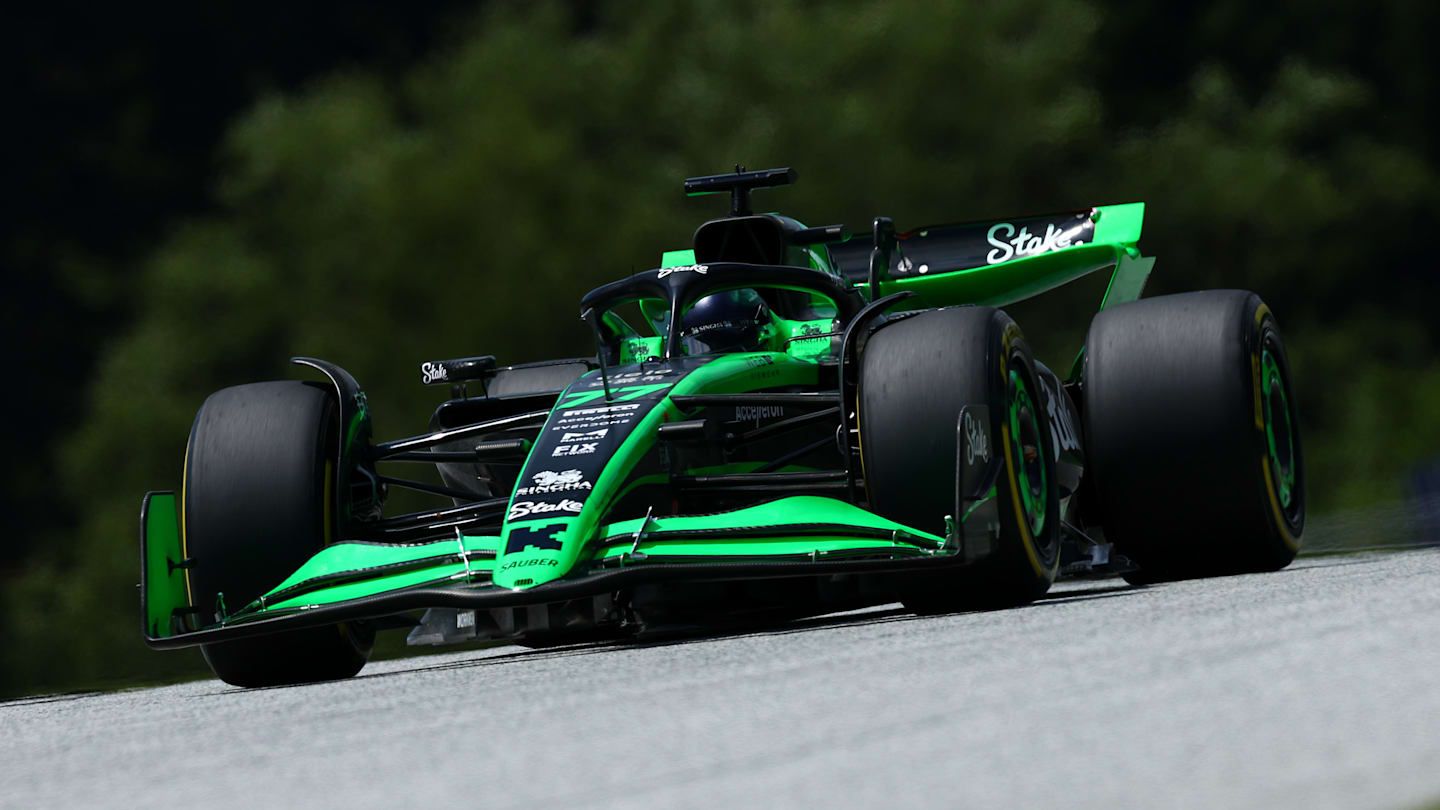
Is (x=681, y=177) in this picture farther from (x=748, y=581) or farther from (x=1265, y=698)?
(x=1265, y=698)

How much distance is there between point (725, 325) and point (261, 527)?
2.16 m

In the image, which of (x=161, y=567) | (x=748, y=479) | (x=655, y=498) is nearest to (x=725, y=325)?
(x=748, y=479)

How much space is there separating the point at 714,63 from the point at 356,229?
464 cm

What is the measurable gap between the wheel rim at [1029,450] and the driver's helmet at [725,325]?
1.44 m

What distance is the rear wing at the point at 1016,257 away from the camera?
9375mm

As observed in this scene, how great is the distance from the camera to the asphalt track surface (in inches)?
122

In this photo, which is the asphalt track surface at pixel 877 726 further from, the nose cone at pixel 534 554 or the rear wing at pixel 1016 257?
the rear wing at pixel 1016 257

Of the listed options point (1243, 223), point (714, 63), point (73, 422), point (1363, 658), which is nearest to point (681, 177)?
point (714, 63)

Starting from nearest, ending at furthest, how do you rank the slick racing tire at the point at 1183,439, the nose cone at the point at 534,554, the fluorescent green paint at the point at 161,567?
the nose cone at the point at 534,554 < the fluorescent green paint at the point at 161,567 < the slick racing tire at the point at 1183,439

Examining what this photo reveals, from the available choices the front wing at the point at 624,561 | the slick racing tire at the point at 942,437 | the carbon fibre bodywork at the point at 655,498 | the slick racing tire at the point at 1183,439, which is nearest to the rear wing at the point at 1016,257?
the carbon fibre bodywork at the point at 655,498

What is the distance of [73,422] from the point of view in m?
27.1

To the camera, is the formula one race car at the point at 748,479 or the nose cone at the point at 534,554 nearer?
the nose cone at the point at 534,554

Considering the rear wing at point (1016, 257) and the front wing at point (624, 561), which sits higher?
the rear wing at point (1016, 257)

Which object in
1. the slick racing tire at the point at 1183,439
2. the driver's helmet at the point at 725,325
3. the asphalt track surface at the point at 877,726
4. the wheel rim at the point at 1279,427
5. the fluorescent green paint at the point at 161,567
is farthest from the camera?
the driver's helmet at the point at 725,325
